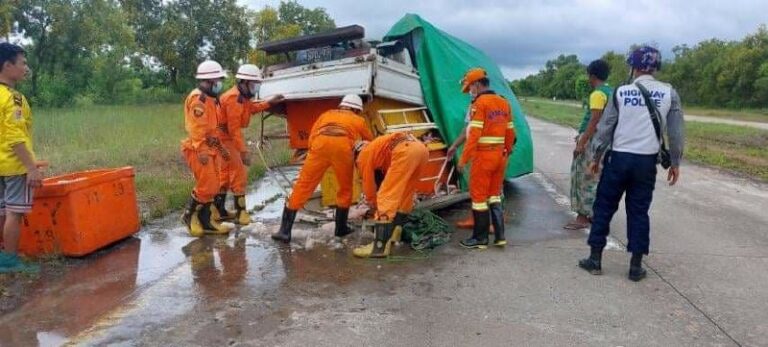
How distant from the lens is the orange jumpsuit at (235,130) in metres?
6.32

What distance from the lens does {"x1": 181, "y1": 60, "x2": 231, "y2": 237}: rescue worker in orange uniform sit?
6.05 metres

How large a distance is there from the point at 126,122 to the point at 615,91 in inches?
695

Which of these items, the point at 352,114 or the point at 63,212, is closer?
the point at 63,212

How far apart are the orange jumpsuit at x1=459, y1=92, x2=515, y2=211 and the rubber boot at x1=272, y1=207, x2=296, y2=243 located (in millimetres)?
1764

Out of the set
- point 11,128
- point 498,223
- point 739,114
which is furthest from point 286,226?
point 739,114

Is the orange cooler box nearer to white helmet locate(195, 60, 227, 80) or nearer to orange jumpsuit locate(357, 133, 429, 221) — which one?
white helmet locate(195, 60, 227, 80)

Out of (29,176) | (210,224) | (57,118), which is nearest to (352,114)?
(210,224)

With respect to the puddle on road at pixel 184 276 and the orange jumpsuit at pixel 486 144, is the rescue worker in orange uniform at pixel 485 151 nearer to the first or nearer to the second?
the orange jumpsuit at pixel 486 144

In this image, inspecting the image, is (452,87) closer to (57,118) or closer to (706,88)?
(57,118)

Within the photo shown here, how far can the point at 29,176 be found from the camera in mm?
4762

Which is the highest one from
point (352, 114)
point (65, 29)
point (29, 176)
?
point (65, 29)

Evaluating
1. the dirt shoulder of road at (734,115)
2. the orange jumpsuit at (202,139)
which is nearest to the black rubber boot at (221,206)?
the orange jumpsuit at (202,139)

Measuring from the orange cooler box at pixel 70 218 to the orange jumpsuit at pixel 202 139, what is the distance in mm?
820

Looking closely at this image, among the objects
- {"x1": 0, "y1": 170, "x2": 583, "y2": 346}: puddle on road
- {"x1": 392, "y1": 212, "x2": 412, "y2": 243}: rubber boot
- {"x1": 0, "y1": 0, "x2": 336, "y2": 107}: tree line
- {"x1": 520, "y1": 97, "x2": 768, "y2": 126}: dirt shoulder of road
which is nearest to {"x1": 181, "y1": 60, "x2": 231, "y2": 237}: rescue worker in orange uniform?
{"x1": 0, "y1": 170, "x2": 583, "y2": 346}: puddle on road
